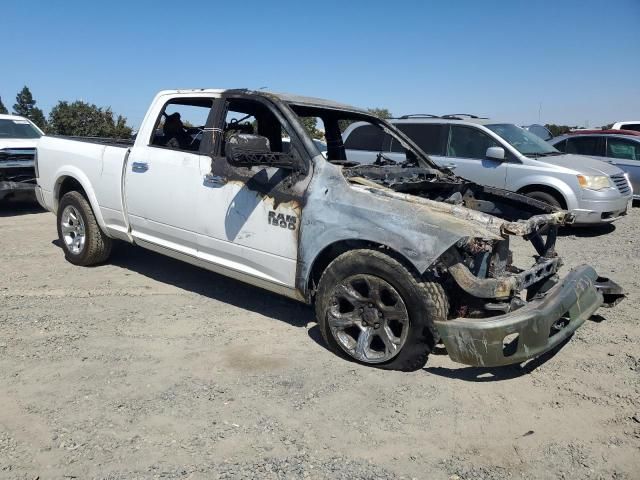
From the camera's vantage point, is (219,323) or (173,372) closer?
(173,372)

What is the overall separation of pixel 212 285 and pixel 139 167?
138 centimetres

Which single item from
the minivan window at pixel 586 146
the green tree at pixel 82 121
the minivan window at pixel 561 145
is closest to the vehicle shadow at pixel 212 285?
the minivan window at pixel 561 145

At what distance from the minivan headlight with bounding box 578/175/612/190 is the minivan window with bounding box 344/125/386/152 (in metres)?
3.13

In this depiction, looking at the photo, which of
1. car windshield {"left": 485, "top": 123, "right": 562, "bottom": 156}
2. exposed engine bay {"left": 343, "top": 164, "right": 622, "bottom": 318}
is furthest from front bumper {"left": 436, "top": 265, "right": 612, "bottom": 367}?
car windshield {"left": 485, "top": 123, "right": 562, "bottom": 156}

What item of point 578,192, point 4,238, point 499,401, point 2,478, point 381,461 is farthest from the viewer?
point 578,192

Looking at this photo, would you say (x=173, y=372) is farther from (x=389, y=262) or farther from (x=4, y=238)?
(x=4, y=238)

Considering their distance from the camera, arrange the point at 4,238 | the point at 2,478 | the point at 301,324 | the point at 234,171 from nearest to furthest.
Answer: the point at 2,478 < the point at 234,171 < the point at 301,324 < the point at 4,238

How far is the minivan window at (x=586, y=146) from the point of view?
1171cm

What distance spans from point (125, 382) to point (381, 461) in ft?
5.70

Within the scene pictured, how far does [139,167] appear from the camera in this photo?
4.98 metres

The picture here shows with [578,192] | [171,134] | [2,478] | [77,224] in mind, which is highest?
[171,134]

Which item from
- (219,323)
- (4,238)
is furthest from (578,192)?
(4,238)

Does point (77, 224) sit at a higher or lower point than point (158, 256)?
higher

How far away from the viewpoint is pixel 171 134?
5.37 m
